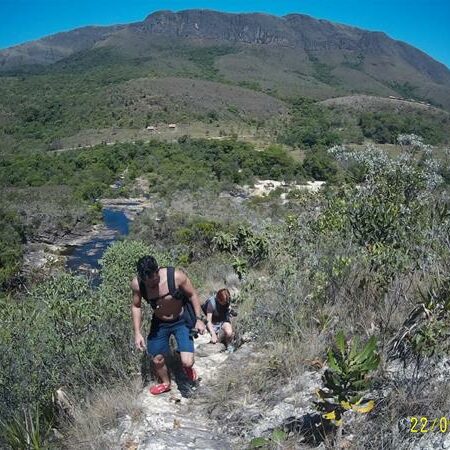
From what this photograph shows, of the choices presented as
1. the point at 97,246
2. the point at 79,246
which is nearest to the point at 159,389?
the point at 97,246

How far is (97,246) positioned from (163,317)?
22.4m

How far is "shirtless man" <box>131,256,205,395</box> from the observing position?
376 centimetres

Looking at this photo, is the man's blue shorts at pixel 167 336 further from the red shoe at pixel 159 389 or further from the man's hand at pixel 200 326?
the red shoe at pixel 159 389

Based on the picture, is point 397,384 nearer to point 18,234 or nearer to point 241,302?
point 241,302

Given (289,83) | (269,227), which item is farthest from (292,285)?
(289,83)

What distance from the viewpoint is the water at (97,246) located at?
2217 centimetres

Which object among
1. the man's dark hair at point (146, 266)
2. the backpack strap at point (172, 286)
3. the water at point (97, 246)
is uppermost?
the man's dark hair at point (146, 266)

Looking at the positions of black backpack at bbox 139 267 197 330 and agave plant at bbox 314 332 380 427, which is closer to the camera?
agave plant at bbox 314 332 380 427

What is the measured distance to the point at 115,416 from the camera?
3459 millimetres

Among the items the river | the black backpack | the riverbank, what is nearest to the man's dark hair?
the black backpack

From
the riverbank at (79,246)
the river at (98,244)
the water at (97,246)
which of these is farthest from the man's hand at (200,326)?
the river at (98,244)

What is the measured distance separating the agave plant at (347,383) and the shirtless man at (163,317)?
4.33ft
